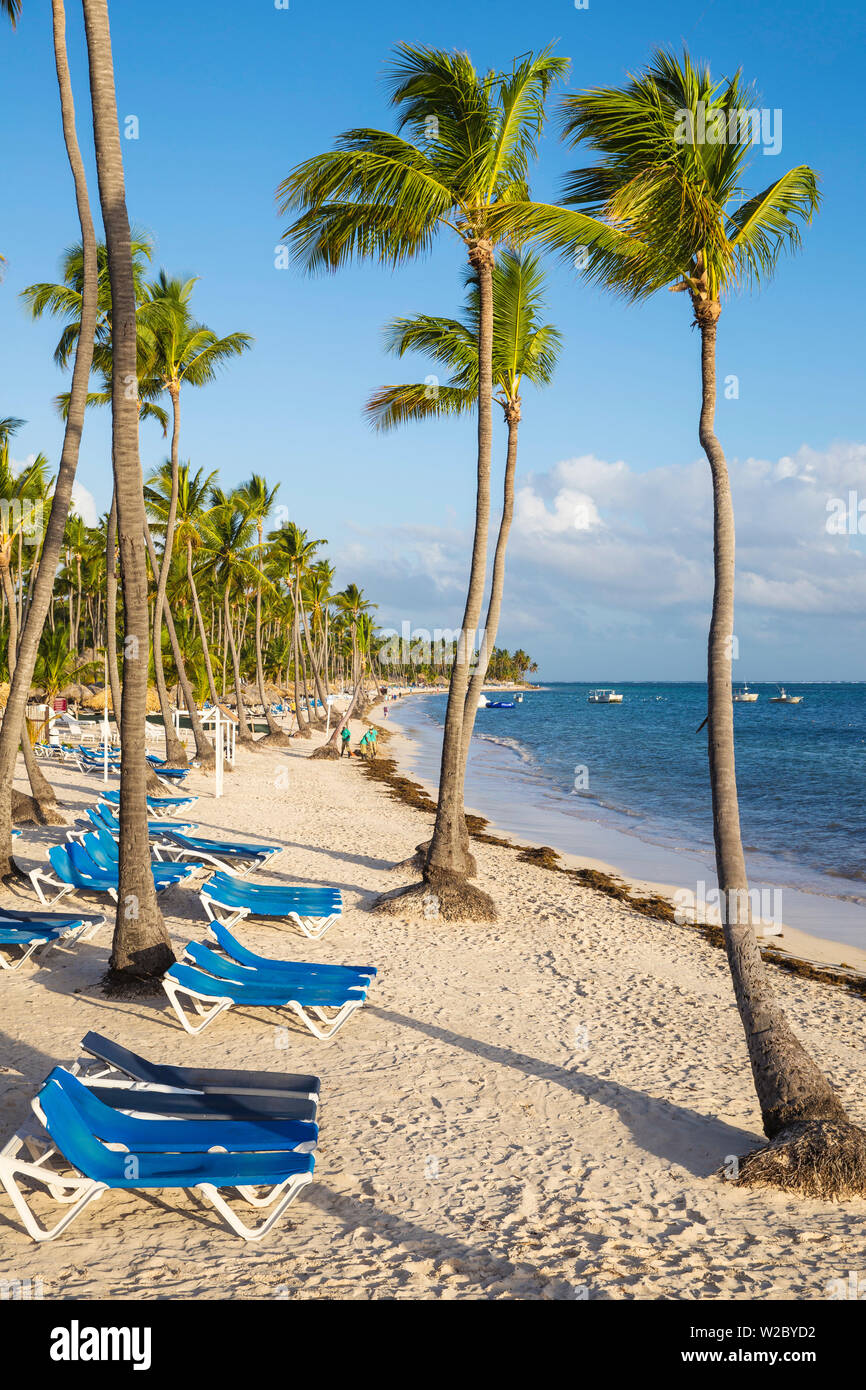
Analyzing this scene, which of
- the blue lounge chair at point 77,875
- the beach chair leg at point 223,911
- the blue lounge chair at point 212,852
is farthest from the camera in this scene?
the blue lounge chair at point 212,852

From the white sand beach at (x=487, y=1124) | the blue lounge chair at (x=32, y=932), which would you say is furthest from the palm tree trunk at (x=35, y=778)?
the blue lounge chair at (x=32, y=932)

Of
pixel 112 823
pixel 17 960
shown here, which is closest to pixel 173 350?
pixel 112 823

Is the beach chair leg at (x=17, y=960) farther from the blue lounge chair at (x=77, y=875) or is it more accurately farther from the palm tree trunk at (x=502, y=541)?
the palm tree trunk at (x=502, y=541)

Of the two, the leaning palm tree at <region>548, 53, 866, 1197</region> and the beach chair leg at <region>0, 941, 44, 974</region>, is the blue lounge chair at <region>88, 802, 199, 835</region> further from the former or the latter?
the leaning palm tree at <region>548, 53, 866, 1197</region>

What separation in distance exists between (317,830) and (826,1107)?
1195cm

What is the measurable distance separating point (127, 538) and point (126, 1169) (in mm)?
5006

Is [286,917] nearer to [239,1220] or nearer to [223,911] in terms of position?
[223,911]

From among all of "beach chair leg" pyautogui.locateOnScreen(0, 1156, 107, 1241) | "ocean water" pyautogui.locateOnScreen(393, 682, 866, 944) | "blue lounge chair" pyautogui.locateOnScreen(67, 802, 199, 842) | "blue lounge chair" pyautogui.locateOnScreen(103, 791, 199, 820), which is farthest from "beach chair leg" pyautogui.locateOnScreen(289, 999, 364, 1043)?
"blue lounge chair" pyautogui.locateOnScreen(103, 791, 199, 820)

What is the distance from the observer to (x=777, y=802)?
29.1m

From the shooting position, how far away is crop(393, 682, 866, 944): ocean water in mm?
17766

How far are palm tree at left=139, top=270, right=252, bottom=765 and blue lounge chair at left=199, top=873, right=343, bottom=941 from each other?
12800 millimetres

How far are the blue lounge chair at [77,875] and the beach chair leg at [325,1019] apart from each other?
10.8 feet

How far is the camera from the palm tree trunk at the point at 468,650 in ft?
35.3

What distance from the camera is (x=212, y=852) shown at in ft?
38.8
